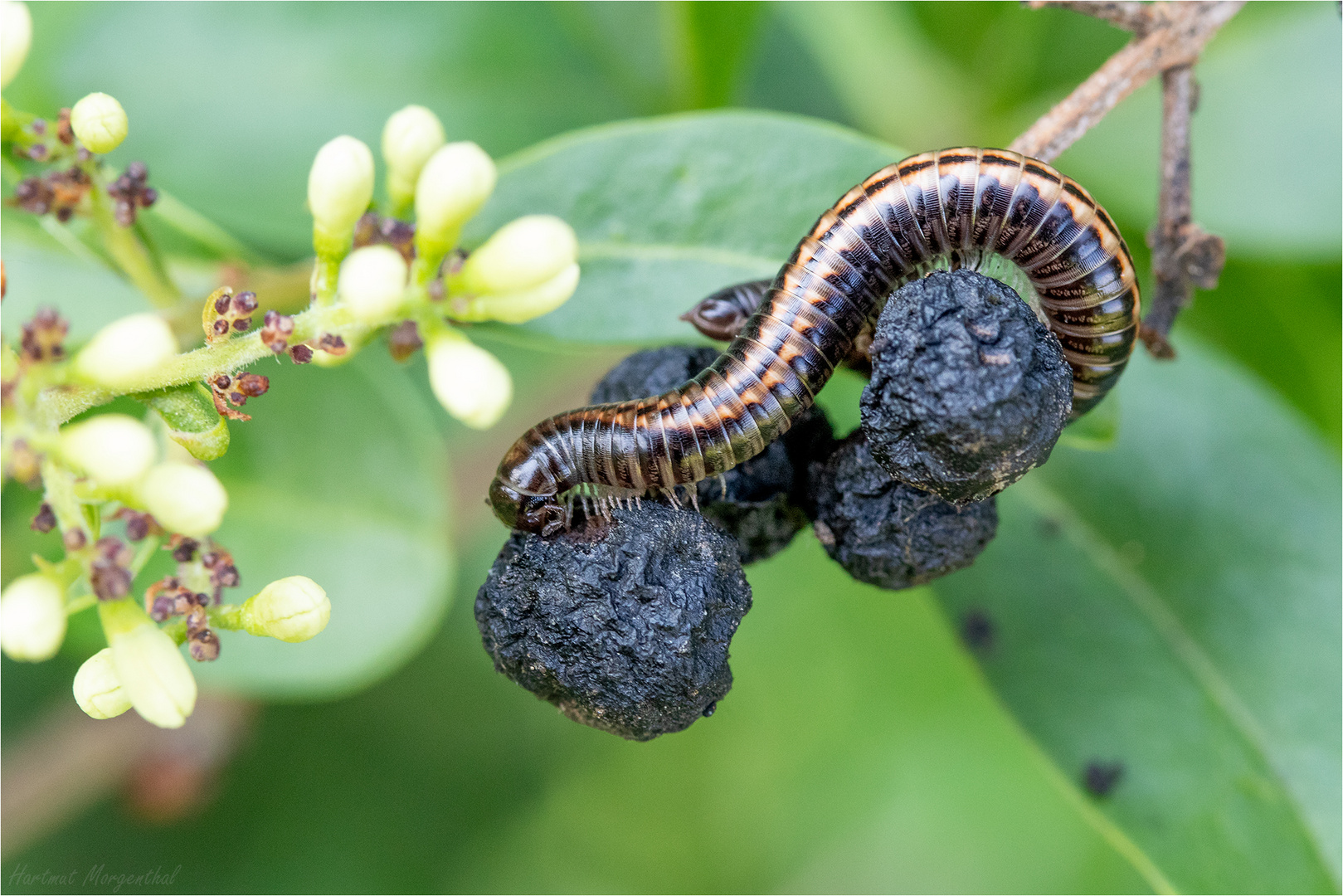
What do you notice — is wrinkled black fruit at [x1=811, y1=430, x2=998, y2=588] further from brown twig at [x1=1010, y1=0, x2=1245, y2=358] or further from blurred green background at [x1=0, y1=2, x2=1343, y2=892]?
brown twig at [x1=1010, y1=0, x2=1245, y2=358]

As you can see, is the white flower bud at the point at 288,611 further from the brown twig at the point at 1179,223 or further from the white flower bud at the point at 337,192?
the brown twig at the point at 1179,223

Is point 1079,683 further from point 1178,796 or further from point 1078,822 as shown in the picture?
point 1078,822

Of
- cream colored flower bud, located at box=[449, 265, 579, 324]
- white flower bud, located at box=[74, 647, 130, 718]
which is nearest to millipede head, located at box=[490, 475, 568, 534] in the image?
cream colored flower bud, located at box=[449, 265, 579, 324]

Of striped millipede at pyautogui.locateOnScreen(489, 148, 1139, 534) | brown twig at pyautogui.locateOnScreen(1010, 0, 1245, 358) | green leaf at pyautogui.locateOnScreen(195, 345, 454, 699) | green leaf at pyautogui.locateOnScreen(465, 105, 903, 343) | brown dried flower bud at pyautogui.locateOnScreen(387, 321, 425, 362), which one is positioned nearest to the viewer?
striped millipede at pyautogui.locateOnScreen(489, 148, 1139, 534)

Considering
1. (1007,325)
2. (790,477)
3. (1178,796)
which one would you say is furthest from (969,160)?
(1178,796)

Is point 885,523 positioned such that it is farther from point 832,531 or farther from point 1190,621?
point 1190,621

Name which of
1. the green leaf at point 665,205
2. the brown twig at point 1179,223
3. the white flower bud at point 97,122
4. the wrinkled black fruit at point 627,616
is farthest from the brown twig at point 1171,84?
the white flower bud at point 97,122
